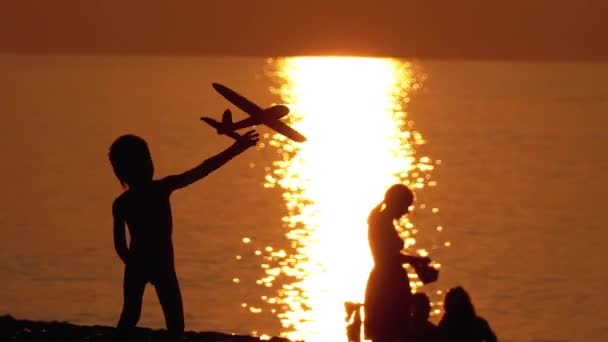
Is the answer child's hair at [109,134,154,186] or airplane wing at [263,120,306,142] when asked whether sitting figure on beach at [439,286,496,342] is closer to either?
airplane wing at [263,120,306,142]

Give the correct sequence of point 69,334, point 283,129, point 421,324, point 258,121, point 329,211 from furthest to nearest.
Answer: point 329,211
point 69,334
point 421,324
point 258,121
point 283,129

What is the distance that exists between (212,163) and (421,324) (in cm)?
212

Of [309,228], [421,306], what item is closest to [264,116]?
[421,306]

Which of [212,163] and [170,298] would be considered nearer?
[212,163]

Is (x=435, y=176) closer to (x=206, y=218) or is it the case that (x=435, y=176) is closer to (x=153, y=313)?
(x=206, y=218)

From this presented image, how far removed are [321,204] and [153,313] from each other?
118ft

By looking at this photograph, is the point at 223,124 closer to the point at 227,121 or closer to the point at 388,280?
the point at 227,121

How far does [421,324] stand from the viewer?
11.0 m

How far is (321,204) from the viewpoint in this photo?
221 feet

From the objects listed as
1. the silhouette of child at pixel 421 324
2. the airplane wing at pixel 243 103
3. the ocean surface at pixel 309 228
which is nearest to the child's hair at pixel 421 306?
the silhouette of child at pixel 421 324

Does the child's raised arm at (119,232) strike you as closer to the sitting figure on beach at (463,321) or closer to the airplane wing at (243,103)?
the airplane wing at (243,103)

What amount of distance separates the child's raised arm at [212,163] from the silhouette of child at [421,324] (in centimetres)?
201

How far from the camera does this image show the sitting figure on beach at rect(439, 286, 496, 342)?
10.6 m

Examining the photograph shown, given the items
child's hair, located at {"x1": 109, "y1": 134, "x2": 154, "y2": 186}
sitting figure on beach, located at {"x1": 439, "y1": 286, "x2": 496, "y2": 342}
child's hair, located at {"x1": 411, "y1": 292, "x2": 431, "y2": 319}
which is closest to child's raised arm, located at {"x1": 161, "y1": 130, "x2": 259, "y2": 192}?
child's hair, located at {"x1": 109, "y1": 134, "x2": 154, "y2": 186}
